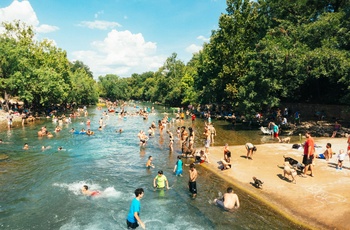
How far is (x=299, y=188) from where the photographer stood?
13789mm

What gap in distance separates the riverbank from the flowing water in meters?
0.70

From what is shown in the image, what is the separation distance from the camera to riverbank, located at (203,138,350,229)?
11148mm

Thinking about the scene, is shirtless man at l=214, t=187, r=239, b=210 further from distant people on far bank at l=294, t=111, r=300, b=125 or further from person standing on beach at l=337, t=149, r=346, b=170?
distant people on far bank at l=294, t=111, r=300, b=125

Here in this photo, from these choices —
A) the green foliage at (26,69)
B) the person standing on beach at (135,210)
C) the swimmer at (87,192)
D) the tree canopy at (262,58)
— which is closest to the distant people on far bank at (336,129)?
the tree canopy at (262,58)

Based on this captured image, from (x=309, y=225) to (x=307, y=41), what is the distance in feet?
97.4

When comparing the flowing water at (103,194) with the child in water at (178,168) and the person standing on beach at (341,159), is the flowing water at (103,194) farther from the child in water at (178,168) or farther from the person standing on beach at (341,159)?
the person standing on beach at (341,159)

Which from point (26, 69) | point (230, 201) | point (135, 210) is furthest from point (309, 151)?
point (26, 69)

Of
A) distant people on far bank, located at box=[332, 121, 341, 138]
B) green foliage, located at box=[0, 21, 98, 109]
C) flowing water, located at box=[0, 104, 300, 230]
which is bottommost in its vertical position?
flowing water, located at box=[0, 104, 300, 230]

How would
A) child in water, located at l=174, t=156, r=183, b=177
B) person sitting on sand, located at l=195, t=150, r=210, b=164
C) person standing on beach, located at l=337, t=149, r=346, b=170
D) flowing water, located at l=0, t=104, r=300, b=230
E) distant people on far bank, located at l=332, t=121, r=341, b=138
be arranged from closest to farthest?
Answer: flowing water, located at l=0, t=104, r=300, b=230, person standing on beach, located at l=337, t=149, r=346, b=170, child in water, located at l=174, t=156, r=183, b=177, person sitting on sand, located at l=195, t=150, r=210, b=164, distant people on far bank, located at l=332, t=121, r=341, b=138

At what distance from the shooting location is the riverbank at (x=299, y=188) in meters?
11.1

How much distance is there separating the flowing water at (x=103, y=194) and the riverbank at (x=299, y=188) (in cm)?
70

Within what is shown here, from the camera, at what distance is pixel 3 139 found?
30.1 metres

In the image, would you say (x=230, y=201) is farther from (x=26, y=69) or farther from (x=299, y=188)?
(x=26, y=69)

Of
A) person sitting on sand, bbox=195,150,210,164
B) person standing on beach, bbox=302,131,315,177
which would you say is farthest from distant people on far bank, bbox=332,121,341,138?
person sitting on sand, bbox=195,150,210,164
